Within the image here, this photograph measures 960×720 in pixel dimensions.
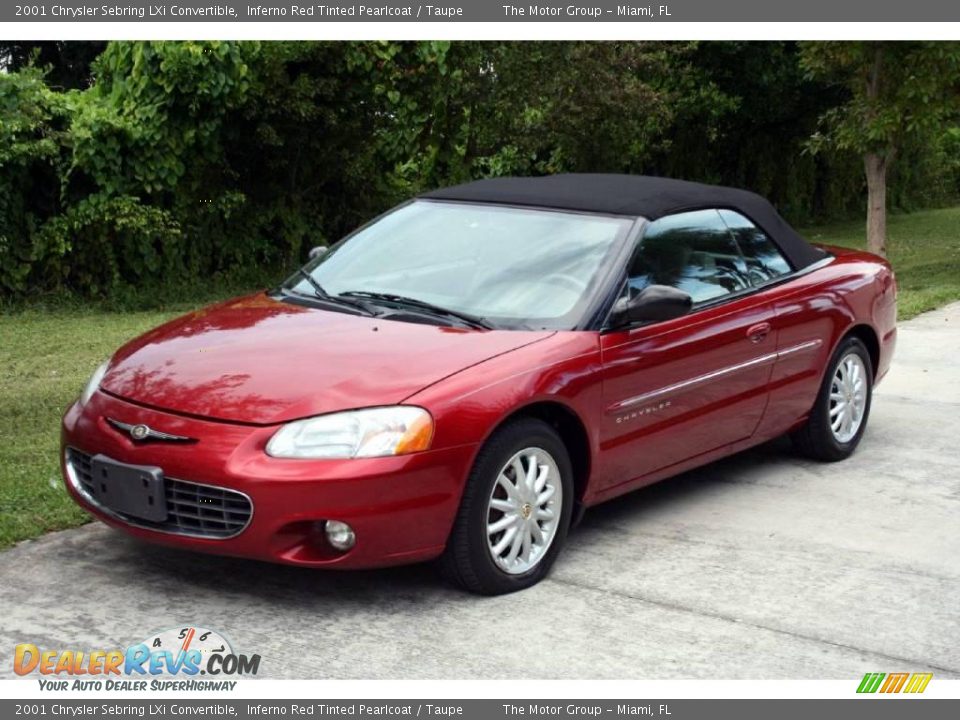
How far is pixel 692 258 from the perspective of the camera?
645 cm

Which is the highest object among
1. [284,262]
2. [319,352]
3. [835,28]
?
[835,28]

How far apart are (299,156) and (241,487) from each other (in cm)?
1117

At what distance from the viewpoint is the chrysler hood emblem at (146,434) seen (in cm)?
495

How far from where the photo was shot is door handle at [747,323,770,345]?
6.51 metres

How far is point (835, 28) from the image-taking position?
1549cm

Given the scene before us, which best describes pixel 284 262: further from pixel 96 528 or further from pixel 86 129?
pixel 96 528

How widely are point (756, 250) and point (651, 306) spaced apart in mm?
1393

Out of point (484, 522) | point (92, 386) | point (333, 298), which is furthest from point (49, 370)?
point (484, 522)

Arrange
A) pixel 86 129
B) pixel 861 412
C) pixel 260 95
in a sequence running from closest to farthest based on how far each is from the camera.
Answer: pixel 861 412 → pixel 86 129 → pixel 260 95

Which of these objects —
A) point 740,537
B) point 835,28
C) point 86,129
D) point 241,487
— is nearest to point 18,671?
point 241,487

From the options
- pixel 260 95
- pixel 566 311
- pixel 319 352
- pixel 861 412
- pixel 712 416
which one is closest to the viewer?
pixel 319 352

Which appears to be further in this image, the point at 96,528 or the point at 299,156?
the point at 299,156

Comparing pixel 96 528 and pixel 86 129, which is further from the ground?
pixel 86 129

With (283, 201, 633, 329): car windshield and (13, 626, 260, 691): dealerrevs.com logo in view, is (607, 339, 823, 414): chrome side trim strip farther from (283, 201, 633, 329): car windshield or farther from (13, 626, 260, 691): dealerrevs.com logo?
(13, 626, 260, 691): dealerrevs.com logo
